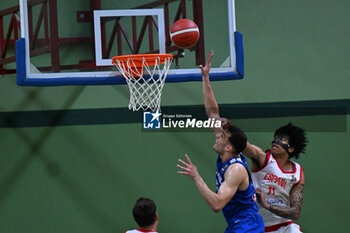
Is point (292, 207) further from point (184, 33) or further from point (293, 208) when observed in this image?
point (184, 33)

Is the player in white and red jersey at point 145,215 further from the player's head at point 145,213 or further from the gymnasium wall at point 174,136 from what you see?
the gymnasium wall at point 174,136

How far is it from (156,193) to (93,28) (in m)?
2.54

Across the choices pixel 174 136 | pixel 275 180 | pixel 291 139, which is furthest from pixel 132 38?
pixel 275 180

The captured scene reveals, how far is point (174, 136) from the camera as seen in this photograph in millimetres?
6398

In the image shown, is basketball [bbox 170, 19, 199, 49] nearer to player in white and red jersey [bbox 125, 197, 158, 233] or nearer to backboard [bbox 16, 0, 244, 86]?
backboard [bbox 16, 0, 244, 86]

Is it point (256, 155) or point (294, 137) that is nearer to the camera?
point (256, 155)

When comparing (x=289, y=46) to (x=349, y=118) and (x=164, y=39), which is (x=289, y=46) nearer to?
(x=349, y=118)

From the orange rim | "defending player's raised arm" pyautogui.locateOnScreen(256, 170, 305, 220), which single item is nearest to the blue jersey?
"defending player's raised arm" pyautogui.locateOnScreen(256, 170, 305, 220)

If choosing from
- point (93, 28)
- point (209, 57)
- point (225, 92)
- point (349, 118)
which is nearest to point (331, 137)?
point (349, 118)

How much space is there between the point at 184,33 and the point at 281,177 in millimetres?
1767

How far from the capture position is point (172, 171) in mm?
6352

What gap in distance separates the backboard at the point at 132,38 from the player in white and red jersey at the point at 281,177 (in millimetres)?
827

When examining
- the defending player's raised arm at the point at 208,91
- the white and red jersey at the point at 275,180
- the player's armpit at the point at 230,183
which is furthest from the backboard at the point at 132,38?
the player's armpit at the point at 230,183

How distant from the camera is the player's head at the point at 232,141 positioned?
13.0 feet
